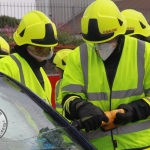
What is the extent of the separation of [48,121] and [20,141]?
1.29ft

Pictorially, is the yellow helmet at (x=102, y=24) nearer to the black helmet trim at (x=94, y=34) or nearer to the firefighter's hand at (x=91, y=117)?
the black helmet trim at (x=94, y=34)

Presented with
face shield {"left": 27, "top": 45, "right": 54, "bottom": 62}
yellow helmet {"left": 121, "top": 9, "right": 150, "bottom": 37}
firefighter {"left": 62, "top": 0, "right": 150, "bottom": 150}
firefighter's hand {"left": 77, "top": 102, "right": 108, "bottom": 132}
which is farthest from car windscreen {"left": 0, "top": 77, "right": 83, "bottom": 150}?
yellow helmet {"left": 121, "top": 9, "right": 150, "bottom": 37}

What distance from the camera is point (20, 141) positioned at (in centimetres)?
265

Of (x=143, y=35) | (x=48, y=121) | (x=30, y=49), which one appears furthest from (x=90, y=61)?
(x=143, y=35)

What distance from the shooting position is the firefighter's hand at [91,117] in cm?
329

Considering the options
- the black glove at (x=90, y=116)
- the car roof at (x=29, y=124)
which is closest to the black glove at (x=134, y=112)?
the black glove at (x=90, y=116)

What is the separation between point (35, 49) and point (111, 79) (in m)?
1.21

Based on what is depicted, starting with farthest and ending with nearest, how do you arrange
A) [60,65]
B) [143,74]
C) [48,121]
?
[60,65] → [143,74] → [48,121]

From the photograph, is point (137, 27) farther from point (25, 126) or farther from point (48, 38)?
point (25, 126)

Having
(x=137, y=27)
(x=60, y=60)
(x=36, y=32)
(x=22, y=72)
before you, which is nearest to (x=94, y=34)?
(x=22, y=72)

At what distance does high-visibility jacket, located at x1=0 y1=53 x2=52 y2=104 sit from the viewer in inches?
163

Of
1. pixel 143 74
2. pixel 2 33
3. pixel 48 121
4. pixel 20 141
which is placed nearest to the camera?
pixel 20 141

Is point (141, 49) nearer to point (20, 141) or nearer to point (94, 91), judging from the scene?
point (94, 91)

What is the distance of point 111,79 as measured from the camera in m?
3.56
